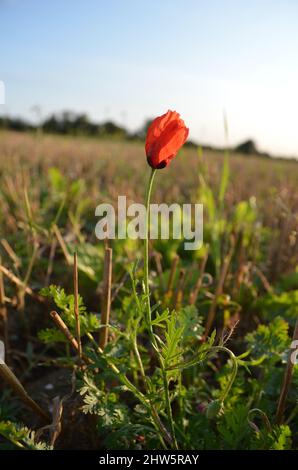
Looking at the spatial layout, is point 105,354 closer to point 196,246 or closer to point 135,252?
point 135,252

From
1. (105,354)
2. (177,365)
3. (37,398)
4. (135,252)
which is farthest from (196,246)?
(177,365)

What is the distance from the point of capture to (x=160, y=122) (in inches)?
30.1

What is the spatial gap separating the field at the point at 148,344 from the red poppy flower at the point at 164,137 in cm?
17

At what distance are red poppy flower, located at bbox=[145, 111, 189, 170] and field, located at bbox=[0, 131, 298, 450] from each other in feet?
0.55

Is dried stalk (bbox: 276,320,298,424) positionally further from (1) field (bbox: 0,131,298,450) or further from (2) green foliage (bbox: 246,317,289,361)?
(2) green foliage (bbox: 246,317,289,361)

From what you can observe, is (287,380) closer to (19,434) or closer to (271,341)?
(271,341)

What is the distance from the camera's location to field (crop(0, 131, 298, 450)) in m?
0.90

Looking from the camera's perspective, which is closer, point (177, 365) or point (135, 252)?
point (177, 365)

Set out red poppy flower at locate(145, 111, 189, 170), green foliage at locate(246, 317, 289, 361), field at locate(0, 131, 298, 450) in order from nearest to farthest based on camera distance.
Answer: red poppy flower at locate(145, 111, 189, 170), field at locate(0, 131, 298, 450), green foliage at locate(246, 317, 289, 361)

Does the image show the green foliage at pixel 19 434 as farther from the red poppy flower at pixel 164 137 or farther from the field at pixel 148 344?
→ the red poppy flower at pixel 164 137

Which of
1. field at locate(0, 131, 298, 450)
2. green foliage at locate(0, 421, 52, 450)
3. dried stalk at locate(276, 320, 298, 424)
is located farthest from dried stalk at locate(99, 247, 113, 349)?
dried stalk at locate(276, 320, 298, 424)

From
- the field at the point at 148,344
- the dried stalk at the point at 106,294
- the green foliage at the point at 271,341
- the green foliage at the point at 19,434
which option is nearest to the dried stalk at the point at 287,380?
the field at the point at 148,344

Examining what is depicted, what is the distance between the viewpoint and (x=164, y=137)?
30.2 inches
